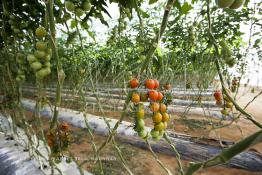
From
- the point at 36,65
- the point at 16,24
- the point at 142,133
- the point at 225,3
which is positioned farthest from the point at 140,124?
the point at 16,24

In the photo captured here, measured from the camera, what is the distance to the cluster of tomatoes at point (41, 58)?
1005mm

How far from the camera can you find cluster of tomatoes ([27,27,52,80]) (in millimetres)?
1005

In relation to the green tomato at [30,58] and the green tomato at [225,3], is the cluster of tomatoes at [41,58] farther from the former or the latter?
the green tomato at [225,3]

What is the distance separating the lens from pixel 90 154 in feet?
12.2

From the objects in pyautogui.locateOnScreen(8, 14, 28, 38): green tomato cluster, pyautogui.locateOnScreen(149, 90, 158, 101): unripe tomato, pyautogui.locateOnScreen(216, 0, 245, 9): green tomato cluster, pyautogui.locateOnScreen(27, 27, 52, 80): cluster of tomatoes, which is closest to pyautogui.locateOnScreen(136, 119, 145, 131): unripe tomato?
pyautogui.locateOnScreen(149, 90, 158, 101): unripe tomato

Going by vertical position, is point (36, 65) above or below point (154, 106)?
above

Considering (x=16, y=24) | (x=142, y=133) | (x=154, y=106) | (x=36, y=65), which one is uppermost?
(x=16, y=24)

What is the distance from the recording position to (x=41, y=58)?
1.03 m

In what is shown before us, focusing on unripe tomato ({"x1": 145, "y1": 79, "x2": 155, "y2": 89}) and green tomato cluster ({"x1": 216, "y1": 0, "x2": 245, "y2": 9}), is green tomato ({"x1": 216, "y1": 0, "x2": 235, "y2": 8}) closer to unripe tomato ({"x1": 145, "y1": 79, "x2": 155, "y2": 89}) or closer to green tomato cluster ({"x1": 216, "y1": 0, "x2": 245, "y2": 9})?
green tomato cluster ({"x1": 216, "y1": 0, "x2": 245, "y2": 9})

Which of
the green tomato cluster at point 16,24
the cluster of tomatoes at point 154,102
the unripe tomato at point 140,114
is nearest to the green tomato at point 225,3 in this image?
the cluster of tomatoes at point 154,102

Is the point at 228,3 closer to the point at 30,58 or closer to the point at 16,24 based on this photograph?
the point at 30,58

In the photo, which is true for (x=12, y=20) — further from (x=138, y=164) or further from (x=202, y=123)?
(x=202, y=123)

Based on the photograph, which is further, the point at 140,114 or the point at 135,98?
the point at 140,114

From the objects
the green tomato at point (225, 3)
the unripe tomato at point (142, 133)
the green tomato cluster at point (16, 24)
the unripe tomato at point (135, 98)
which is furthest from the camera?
the green tomato cluster at point (16, 24)
